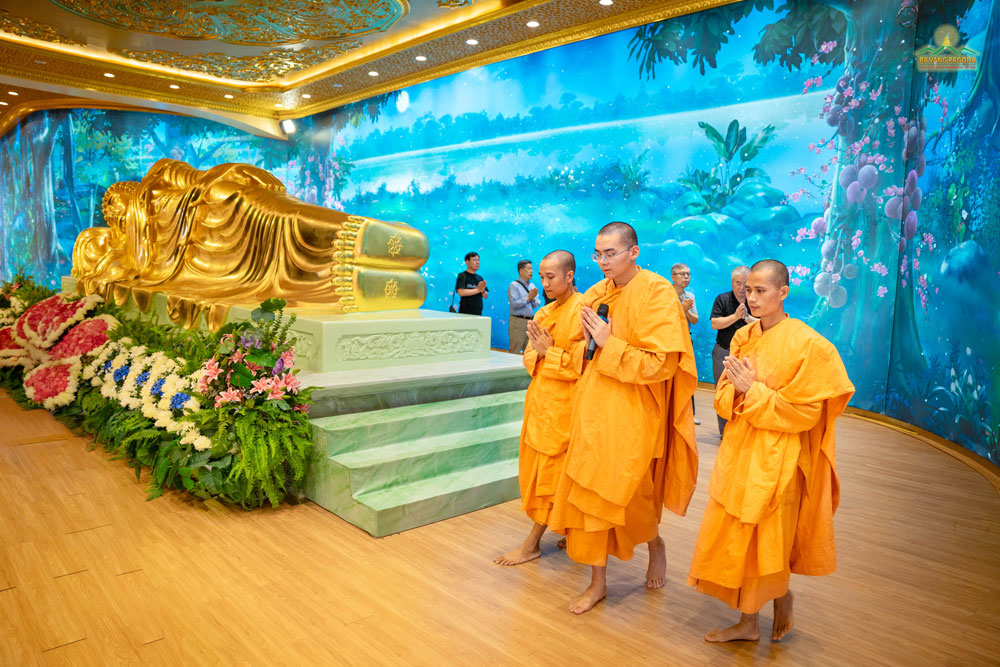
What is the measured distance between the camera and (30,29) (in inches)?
303

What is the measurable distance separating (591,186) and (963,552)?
5.18 m

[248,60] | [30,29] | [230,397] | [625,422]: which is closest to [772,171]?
[625,422]

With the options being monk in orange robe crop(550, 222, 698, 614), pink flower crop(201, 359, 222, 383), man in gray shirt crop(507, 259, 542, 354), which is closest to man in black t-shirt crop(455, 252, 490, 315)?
man in gray shirt crop(507, 259, 542, 354)

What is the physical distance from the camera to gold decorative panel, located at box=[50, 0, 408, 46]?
22.3 ft

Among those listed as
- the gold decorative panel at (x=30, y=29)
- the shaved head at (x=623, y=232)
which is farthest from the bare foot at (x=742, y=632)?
the gold decorative panel at (x=30, y=29)

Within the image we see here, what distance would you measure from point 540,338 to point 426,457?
1.01 metres

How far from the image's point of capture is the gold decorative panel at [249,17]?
6789mm

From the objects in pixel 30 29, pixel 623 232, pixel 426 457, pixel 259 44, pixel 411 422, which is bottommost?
pixel 426 457

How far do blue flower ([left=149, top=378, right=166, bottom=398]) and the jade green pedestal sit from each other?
2.32 feet

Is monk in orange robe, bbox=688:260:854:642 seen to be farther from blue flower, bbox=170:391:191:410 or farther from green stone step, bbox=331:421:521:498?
blue flower, bbox=170:391:191:410

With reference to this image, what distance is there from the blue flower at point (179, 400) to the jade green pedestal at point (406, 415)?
561 mm

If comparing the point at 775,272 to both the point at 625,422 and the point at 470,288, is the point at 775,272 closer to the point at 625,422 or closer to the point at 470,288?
the point at 625,422

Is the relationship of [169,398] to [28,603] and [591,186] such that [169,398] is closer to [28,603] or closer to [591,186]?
[28,603]

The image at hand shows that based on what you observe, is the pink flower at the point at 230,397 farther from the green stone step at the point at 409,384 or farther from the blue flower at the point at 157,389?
the blue flower at the point at 157,389
